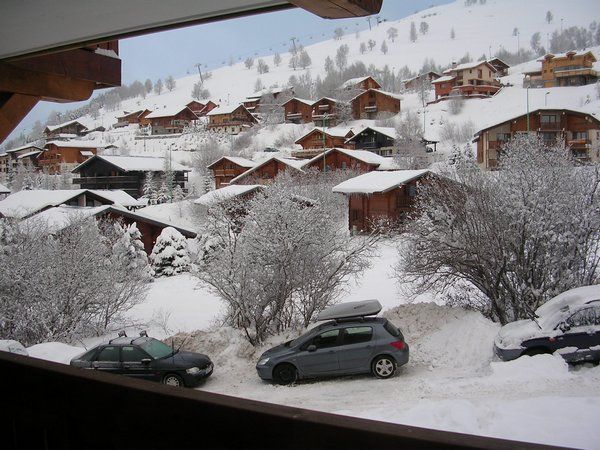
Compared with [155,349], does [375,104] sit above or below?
above

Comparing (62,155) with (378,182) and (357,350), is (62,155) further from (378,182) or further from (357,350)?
(357,350)

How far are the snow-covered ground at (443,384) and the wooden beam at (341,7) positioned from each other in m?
3.14

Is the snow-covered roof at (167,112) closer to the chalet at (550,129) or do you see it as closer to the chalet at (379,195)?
the chalet at (379,195)

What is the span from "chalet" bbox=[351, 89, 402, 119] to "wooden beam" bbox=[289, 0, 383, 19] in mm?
48631

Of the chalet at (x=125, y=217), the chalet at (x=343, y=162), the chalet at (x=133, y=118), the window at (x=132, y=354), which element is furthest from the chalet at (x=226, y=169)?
the window at (x=132, y=354)

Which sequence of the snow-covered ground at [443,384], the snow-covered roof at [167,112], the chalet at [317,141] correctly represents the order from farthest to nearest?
the snow-covered roof at [167,112] < the chalet at [317,141] < the snow-covered ground at [443,384]

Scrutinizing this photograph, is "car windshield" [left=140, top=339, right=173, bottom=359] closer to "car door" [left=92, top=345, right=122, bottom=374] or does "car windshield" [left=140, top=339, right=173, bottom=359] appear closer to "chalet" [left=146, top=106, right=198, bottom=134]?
"car door" [left=92, top=345, right=122, bottom=374]

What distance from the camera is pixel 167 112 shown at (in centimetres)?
4478

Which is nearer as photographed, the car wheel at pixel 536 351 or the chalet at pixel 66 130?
the car wheel at pixel 536 351

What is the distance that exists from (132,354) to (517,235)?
700 centimetres

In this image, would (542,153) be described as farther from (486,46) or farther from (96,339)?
(486,46)

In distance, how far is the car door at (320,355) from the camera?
26.4 ft

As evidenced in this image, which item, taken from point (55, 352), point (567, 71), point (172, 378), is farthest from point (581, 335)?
point (567, 71)

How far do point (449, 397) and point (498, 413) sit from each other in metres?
1.43
